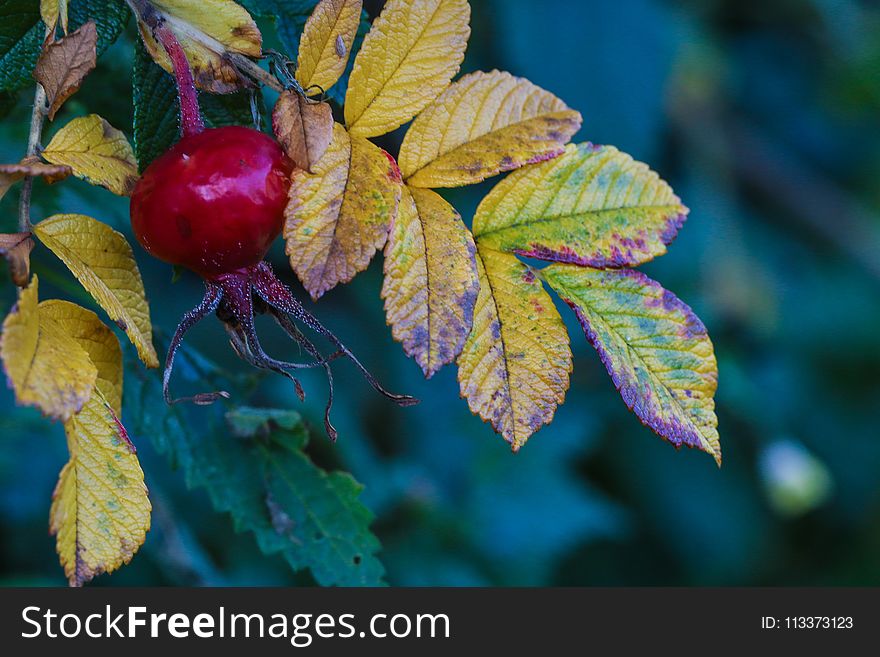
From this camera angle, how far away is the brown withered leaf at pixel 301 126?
0.60 m

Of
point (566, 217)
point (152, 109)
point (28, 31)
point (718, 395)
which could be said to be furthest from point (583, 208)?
point (718, 395)

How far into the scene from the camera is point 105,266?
0.64 m

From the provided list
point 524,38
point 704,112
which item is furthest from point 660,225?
point 704,112

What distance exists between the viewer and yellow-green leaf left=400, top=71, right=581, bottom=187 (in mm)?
649

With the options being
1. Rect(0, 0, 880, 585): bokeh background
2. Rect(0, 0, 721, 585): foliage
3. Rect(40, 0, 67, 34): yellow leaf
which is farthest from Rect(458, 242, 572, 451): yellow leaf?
Rect(0, 0, 880, 585): bokeh background

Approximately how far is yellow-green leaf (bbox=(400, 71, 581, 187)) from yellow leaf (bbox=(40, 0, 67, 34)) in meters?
0.25

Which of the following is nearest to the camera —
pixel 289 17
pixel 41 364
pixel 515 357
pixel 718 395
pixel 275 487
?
pixel 41 364

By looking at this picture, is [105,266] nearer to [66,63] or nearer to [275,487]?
[66,63]

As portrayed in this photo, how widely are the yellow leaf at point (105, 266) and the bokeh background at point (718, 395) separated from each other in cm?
72

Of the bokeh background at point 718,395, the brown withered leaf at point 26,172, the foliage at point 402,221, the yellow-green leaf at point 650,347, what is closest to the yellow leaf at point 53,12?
the foliage at point 402,221

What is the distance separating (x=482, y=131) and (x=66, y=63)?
283 millimetres

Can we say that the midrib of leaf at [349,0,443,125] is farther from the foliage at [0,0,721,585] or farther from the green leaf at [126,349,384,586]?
the green leaf at [126,349,384,586]

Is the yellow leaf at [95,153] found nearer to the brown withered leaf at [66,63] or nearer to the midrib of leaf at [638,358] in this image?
the brown withered leaf at [66,63]

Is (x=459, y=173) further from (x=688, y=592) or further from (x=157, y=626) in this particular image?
(x=688, y=592)
